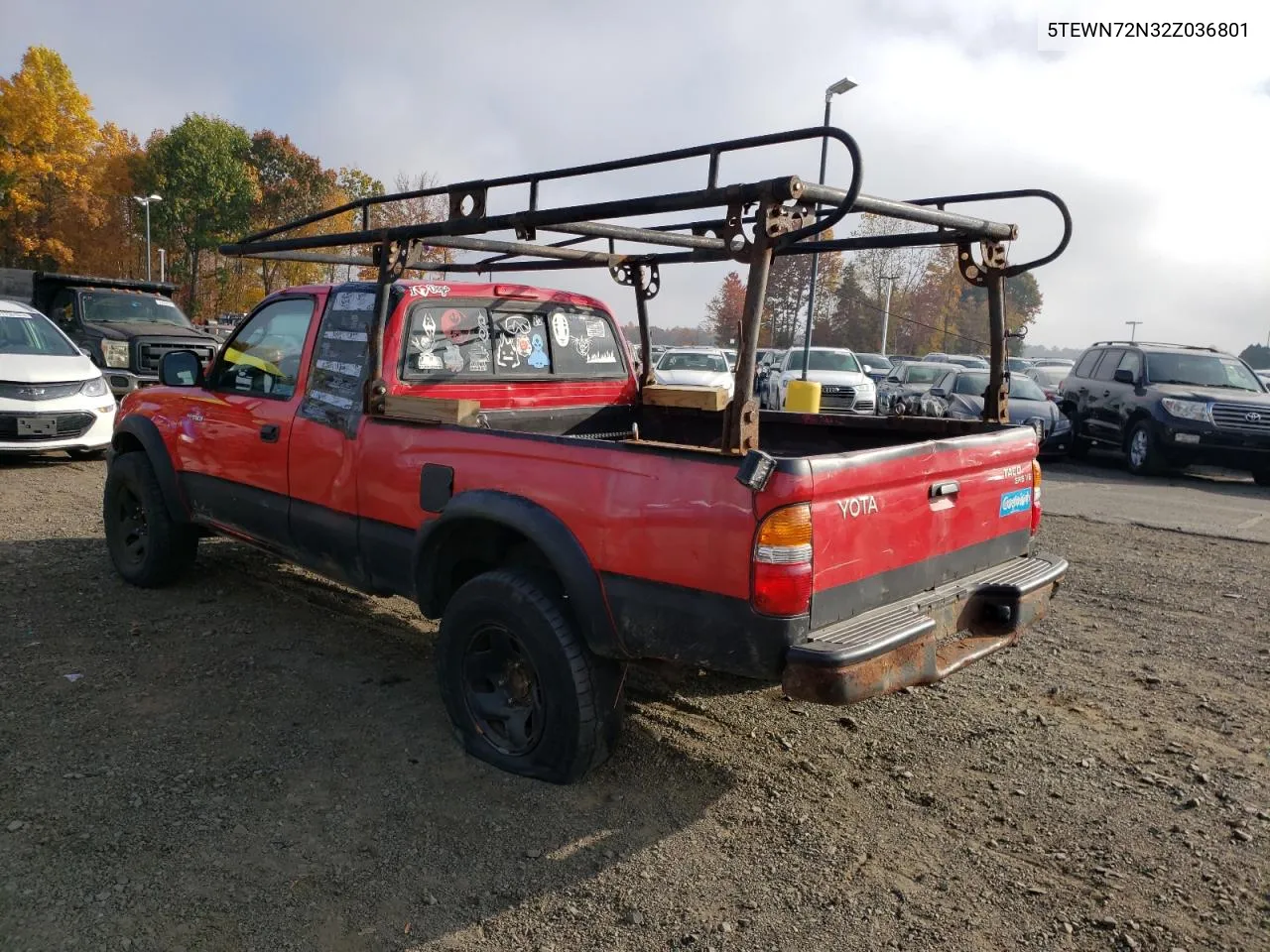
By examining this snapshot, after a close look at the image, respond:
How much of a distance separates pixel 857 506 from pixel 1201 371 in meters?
12.8

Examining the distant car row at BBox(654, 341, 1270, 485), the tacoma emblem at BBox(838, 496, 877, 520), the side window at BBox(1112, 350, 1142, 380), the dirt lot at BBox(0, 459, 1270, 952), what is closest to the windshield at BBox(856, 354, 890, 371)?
the distant car row at BBox(654, 341, 1270, 485)

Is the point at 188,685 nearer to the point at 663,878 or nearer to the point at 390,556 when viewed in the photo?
the point at 390,556

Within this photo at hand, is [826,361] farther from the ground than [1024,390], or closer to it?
farther from the ground

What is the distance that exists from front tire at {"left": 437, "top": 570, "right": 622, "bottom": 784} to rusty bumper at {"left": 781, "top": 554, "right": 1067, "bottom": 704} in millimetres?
798

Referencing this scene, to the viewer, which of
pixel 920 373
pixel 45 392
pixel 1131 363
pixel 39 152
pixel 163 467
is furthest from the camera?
pixel 39 152

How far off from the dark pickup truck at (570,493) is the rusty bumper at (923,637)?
11mm

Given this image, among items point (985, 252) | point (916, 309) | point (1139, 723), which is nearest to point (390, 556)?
point (985, 252)

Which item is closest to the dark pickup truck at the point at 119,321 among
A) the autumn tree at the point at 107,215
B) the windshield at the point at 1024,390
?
the windshield at the point at 1024,390

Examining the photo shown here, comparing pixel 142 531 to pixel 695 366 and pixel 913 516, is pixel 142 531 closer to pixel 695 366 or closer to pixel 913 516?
pixel 913 516

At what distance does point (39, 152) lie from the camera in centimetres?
4041

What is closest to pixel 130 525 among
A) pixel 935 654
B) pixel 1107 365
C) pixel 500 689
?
pixel 500 689

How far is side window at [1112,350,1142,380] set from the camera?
534 inches

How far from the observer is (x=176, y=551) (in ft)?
18.2

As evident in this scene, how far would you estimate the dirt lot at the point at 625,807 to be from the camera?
2725 mm
